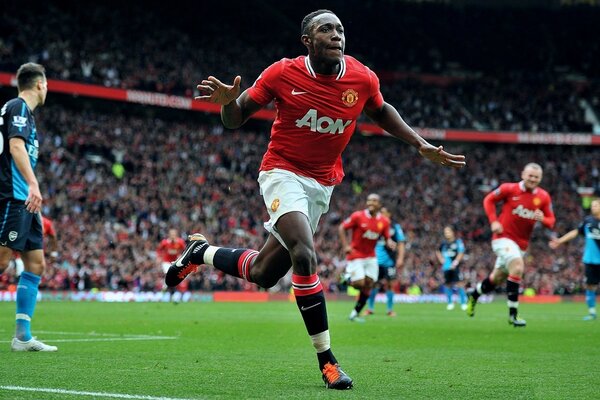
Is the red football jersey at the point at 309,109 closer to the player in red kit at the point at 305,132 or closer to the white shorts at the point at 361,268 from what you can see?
Result: the player in red kit at the point at 305,132

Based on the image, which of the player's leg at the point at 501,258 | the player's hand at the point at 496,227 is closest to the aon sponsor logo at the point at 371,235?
the player's leg at the point at 501,258

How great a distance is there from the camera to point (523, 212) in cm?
1423

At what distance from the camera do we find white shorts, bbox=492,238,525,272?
1412cm

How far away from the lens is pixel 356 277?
1708 cm

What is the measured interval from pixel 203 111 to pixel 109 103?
440 centimetres

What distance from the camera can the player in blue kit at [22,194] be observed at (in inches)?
313

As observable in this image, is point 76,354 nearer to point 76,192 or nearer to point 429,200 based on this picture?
point 76,192

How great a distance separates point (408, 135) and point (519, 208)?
7738 mm

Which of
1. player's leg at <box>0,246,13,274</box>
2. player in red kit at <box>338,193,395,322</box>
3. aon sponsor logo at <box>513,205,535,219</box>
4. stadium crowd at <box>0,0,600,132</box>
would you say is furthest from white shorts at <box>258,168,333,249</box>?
stadium crowd at <box>0,0,600,132</box>

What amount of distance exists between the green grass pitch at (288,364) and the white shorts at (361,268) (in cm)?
369

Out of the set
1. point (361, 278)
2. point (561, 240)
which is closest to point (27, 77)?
point (361, 278)

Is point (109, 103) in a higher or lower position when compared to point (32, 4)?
lower

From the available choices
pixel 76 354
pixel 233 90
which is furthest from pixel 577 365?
pixel 76 354

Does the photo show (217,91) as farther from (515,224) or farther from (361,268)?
(361,268)
